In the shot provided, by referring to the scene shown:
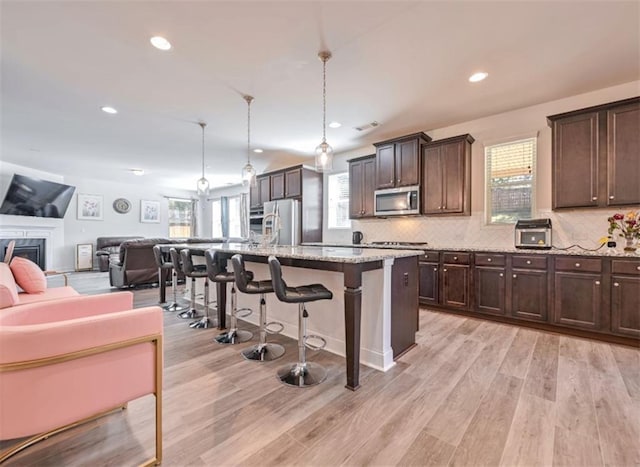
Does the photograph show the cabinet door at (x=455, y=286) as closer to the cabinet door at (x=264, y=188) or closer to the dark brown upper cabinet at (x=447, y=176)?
the dark brown upper cabinet at (x=447, y=176)

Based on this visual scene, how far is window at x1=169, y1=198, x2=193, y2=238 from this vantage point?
10.6 m

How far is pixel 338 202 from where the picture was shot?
6039mm

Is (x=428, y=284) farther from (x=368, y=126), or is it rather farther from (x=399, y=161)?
(x=368, y=126)

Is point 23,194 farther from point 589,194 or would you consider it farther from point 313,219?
point 589,194

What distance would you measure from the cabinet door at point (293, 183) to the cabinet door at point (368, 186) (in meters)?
1.41

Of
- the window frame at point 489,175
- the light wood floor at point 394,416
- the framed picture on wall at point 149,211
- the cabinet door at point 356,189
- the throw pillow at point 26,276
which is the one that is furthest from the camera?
the framed picture on wall at point 149,211

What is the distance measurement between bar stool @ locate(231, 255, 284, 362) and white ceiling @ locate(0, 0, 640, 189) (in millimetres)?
1971

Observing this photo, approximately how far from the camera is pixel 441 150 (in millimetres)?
4242

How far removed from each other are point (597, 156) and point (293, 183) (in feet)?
15.3

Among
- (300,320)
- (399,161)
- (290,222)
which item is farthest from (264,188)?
(300,320)

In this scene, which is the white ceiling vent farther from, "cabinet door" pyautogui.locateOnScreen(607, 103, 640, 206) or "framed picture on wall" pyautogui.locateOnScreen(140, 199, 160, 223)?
"framed picture on wall" pyautogui.locateOnScreen(140, 199, 160, 223)

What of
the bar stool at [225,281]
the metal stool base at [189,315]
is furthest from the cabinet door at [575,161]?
the metal stool base at [189,315]

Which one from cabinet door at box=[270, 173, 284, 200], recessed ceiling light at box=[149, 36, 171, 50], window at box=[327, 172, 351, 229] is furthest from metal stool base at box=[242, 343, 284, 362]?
cabinet door at box=[270, 173, 284, 200]

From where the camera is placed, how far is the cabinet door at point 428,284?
405cm
